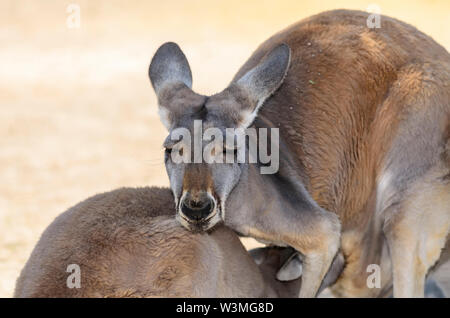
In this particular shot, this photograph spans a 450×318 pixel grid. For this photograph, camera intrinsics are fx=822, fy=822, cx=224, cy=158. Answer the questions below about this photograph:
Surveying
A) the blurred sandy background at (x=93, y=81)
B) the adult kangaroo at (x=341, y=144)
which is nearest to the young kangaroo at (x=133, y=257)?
the adult kangaroo at (x=341, y=144)

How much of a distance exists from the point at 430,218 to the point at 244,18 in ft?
41.6

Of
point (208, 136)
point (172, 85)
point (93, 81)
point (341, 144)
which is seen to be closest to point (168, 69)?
point (172, 85)

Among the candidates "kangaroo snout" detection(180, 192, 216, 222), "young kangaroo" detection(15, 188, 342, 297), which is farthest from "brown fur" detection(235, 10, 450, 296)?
"kangaroo snout" detection(180, 192, 216, 222)

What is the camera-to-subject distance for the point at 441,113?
6051 mm

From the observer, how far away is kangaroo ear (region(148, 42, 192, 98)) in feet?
19.9

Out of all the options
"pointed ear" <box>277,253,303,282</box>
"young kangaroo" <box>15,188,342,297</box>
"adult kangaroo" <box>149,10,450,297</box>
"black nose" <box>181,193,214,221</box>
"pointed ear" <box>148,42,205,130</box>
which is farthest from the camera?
"pointed ear" <box>277,253,303,282</box>

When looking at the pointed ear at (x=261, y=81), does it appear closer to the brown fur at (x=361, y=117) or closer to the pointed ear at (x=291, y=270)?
the brown fur at (x=361, y=117)

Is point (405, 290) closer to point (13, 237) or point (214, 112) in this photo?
Result: point (214, 112)

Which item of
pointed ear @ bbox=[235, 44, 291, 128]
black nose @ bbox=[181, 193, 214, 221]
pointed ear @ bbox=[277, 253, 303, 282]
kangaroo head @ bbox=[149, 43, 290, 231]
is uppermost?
pointed ear @ bbox=[235, 44, 291, 128]

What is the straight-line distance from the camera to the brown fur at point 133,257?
4773 millimetres

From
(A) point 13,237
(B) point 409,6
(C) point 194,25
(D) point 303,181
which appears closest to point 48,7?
(C) point 194,25

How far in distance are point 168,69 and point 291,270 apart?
68.6 inches

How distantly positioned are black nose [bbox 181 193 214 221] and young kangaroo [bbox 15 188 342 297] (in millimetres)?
128

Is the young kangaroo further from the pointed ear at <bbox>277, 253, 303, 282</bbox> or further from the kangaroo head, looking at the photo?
the pointed ear at <bbox>277, 253, 303, 282</bbox>
